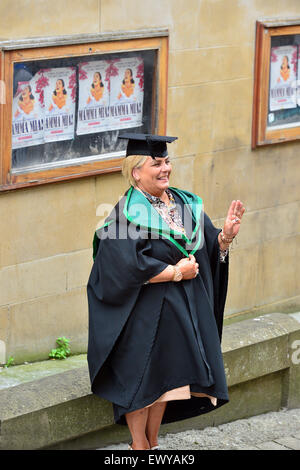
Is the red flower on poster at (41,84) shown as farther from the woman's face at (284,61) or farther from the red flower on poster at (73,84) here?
the woman's face at (284,61)

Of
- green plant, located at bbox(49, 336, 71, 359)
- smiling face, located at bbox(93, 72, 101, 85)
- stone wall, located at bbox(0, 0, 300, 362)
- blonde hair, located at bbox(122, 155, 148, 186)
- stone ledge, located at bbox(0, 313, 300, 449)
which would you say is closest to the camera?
blonde hair, located at bbox(122, 155, 148, 186)

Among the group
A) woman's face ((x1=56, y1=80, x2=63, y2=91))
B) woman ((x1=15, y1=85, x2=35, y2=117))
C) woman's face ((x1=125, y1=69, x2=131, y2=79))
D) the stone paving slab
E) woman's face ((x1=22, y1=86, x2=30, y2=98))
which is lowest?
the stone paving slab

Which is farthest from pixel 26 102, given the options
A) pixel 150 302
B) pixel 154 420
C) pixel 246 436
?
pixel 246 436

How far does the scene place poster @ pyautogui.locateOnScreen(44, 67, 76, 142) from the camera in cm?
662

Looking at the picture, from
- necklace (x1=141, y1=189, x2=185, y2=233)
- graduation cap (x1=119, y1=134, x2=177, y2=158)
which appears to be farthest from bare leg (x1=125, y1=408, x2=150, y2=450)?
graduation cap (x1=119, y1=134, x2=177, y2=158)

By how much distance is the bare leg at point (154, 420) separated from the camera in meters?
5.89

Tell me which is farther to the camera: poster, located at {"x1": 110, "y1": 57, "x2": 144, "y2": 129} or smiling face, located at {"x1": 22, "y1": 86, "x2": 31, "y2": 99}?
poster, located at {"x1": 110, "y1": 57, "x2": 144, "y2": 129}

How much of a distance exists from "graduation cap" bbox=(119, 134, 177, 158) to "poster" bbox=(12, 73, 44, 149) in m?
1.11

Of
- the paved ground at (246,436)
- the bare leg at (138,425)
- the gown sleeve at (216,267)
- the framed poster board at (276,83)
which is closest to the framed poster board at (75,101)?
the framed poster board at (276,83)

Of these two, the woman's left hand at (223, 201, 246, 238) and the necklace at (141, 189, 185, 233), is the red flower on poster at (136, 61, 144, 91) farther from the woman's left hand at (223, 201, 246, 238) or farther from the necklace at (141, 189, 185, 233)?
the woman's left hand at (223, 201, 246, 238)

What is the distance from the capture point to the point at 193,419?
6.89 meters

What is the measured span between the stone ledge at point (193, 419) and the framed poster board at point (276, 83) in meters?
1.51

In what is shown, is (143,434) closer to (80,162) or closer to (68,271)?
(68,271)

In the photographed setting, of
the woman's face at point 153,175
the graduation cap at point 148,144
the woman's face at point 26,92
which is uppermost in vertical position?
the woman's face at point 26,92
